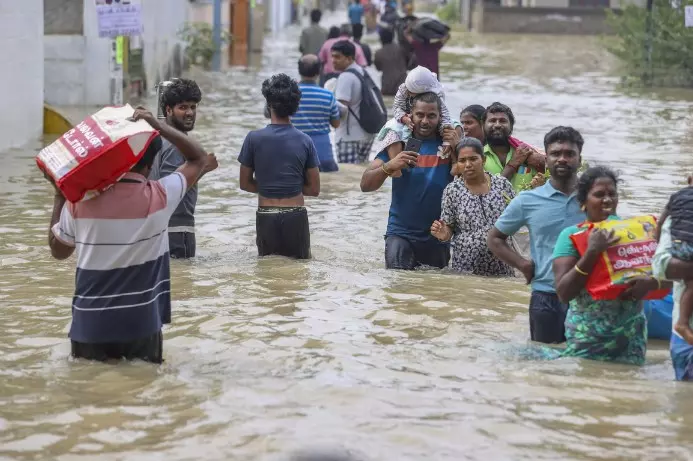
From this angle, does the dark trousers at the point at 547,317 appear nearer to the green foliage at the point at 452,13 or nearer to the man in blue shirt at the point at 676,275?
the man in blue shirt at the point at 676,275

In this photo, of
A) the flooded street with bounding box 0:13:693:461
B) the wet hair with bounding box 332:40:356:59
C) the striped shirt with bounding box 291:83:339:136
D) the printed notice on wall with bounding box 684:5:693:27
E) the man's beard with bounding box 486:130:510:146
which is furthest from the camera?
the printed notice on wall with bounding box 684:5:693:27

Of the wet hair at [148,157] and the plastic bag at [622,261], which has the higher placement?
the wet hair at [148,157]

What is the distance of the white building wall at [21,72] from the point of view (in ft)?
53.0

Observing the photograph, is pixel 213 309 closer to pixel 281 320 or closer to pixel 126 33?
pixel 281 320

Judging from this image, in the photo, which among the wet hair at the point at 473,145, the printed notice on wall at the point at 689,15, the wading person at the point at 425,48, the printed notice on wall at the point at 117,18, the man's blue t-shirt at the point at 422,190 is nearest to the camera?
the wet hair at the point at 473,145

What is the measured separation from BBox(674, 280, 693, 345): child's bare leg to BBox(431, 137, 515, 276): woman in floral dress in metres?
2.59

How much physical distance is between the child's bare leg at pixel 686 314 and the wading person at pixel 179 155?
297 cm

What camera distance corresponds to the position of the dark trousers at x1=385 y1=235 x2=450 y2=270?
9391 mm

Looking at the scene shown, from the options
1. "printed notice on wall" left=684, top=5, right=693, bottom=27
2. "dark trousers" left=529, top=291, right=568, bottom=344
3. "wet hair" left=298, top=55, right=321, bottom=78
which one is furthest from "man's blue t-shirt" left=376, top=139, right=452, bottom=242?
"printed notice on wall" left=684, top=5, right=693, bottom=27

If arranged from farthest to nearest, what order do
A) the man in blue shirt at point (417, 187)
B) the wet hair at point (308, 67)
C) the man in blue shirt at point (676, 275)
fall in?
1. the wet hair at point (308, 67)
2. the man in blue shirt at point (417, 187)
3. the man in blue shirt at point (676, 275)

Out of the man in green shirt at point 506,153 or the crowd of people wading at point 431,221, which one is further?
the man in green shirt at point 506,153

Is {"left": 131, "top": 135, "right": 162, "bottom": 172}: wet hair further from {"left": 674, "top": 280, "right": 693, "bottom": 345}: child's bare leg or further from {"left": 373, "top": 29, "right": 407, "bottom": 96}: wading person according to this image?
{"left": 373, "top": 29, "right": 407, "bottom": 96}: wading person

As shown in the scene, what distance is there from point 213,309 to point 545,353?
228cm

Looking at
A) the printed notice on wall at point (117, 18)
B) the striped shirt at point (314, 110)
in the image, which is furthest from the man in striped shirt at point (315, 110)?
the printed notice on wall at point (117, 18)
